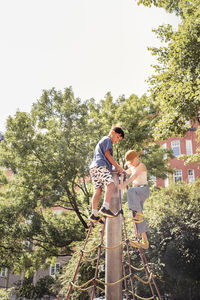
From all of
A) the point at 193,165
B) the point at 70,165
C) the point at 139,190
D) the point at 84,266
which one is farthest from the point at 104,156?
the point at 193,165

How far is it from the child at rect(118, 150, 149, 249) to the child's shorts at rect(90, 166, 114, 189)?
1.06 ft

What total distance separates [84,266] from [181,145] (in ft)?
81.1

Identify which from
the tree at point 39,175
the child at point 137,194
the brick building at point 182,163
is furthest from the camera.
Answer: the brick building at point 182,163

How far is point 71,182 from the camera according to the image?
52.2 feet

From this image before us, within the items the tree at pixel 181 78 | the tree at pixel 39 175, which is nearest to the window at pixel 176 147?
the tree at pixel 39 175

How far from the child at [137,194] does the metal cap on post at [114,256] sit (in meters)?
0.28

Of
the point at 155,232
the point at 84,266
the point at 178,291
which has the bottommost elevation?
the point at 178,291

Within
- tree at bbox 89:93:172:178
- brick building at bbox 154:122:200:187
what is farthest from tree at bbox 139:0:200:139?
brick building at bbox 154:122:200:187

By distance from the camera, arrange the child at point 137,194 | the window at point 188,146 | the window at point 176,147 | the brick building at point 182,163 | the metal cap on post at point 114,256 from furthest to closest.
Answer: the window at point 176,147 < the window at point 188,146 < the brick building at point 182,163 < the child at point 137,194 < the metal cap on post at point 114,256

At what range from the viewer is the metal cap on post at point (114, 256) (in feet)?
13.4

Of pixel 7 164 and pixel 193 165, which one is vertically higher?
pixel 193 165

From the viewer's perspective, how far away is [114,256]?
4.20 metres

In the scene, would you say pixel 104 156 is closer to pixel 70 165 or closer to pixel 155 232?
pixel 155 232

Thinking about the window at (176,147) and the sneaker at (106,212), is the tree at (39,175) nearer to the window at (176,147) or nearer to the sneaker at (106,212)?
the sneaker at (106,212)
